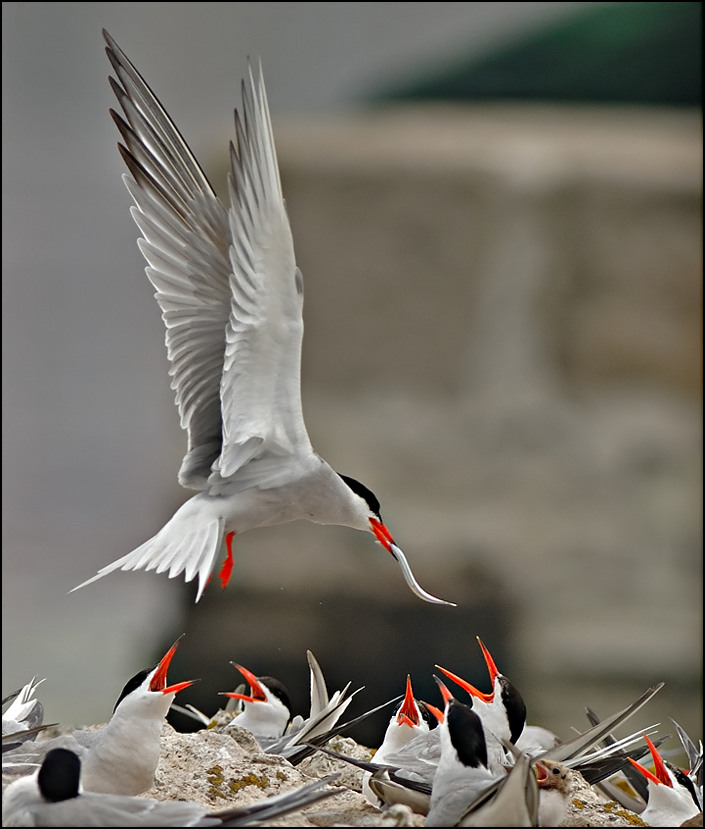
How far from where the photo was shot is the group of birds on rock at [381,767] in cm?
116

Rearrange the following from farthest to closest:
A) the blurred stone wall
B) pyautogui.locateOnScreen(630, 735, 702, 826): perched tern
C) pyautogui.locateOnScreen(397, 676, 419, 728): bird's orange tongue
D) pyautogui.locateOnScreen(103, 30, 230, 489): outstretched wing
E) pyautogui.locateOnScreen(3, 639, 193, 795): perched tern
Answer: the blurred stone wall
pyautogui.locateOnScreen(103, 30, 230, 489): outstretched wing
pyautogui.locateOnScreen(397, 676, 419, 728): bird's orange tongue
pyautogui.locateOnScreen(630, 735, 702, 826): perched tern
pyautogui.locateOnScreen(3, 639, 193, 795): perched tern

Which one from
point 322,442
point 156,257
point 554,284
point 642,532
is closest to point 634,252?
point 554,284

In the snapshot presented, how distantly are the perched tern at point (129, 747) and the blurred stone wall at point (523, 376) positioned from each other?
17.1 ft

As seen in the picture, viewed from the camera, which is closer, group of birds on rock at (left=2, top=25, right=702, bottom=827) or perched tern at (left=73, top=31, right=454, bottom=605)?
group of birds on rock at (left=2, top=25, right=702, bottom=827)

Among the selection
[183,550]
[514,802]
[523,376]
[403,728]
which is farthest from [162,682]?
[523,376]

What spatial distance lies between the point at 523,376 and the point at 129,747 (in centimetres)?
659

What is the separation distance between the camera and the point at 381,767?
57.1 inches

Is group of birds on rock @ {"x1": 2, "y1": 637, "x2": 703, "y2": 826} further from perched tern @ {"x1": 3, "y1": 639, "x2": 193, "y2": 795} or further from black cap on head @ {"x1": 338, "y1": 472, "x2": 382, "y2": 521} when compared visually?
black cap on head @ {"x1": 338, "y1": 472, "x2": 382, "y2": 521}

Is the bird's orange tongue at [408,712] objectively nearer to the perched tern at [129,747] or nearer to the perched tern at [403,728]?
the perched tern at [403,728]

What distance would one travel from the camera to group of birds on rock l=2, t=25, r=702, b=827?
121cm

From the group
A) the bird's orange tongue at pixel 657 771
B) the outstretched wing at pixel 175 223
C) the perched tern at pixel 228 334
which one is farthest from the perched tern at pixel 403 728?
the outstretched wing at pixel 175 223

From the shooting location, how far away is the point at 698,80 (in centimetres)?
957

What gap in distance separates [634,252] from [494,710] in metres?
6.83

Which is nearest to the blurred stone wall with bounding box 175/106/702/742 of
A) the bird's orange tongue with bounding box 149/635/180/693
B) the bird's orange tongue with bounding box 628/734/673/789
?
the bird's orange tongue with bounding box 628/734/673/789
